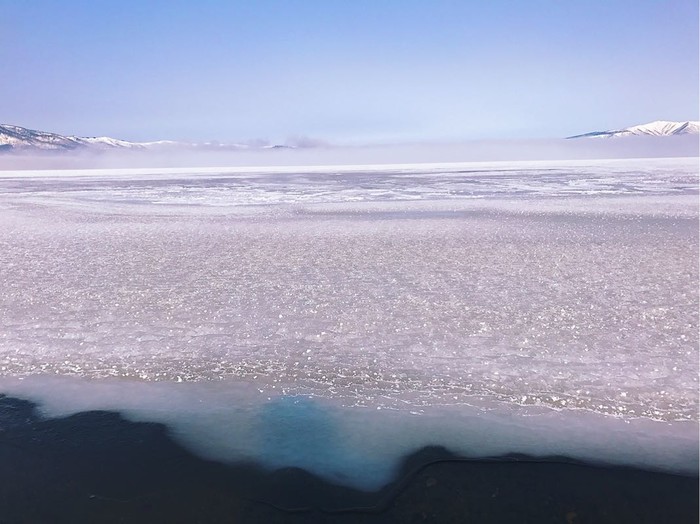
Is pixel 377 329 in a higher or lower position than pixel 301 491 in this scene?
higher

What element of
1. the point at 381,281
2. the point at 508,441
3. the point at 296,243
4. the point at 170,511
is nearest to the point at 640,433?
the point at 508,441

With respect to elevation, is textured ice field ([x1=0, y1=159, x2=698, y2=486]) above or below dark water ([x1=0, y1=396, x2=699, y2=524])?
above

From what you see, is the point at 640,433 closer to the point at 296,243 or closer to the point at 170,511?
the point at 170,511

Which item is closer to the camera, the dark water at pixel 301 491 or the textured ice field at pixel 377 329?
the dark water at pixel 301 491

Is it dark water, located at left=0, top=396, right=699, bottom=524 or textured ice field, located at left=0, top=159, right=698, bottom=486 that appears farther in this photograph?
textured ice field, located at left=0, top=159, right=698, bottom=486

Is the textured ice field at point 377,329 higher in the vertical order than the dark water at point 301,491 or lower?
higher
